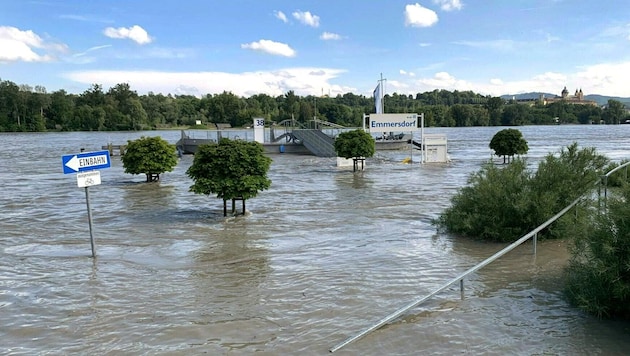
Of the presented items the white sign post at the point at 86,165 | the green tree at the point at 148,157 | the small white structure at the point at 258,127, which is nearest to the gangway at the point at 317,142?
the small white structure at the point at 258,127

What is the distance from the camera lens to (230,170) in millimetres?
13555

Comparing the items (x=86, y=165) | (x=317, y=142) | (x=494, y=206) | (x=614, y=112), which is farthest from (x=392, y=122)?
(x=614, y=112)

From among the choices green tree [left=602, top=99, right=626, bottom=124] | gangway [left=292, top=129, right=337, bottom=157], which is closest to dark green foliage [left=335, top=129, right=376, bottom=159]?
gangway [left=292, top=129, right=337, bottom=157]

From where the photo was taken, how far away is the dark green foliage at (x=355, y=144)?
28219 mm

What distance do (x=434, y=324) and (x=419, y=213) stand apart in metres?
8.44

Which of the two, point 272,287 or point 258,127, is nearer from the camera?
point 272,287

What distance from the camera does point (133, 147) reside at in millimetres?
23453

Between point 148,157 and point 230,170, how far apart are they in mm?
11125

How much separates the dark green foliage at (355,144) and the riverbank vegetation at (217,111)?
254ft

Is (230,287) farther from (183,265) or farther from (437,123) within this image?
(437,123)

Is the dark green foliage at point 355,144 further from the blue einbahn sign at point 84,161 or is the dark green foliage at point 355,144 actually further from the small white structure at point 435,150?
the blue einbahn sign at point 84,161

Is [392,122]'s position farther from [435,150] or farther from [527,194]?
[527,194]

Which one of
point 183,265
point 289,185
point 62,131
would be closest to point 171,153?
point 289,185

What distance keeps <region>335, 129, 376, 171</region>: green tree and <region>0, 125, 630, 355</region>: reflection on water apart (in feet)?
41.2
